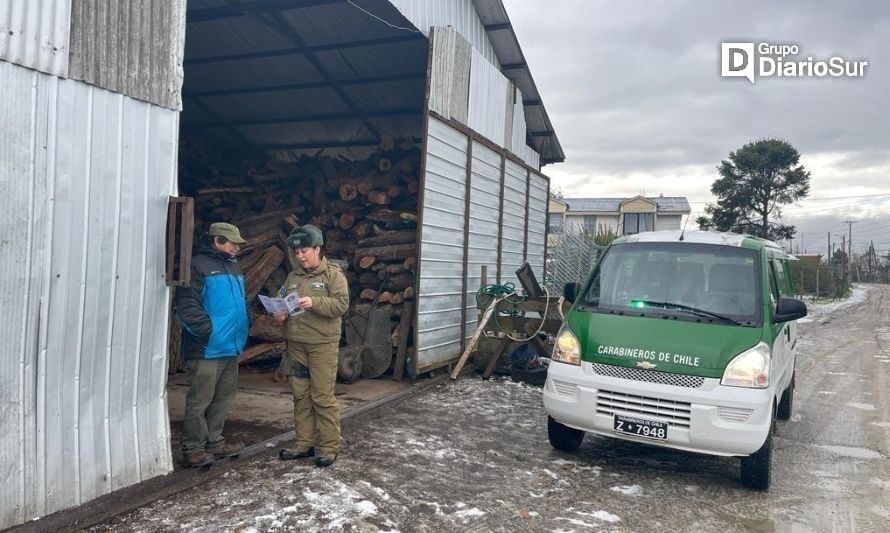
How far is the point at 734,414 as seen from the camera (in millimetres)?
4770

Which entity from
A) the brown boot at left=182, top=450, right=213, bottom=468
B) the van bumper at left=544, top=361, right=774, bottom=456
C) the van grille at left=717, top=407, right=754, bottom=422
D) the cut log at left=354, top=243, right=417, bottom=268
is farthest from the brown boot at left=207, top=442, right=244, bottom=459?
the cut log at left=354, top=243, right=417, bottom=268

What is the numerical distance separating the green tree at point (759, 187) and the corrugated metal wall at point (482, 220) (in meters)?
26.6

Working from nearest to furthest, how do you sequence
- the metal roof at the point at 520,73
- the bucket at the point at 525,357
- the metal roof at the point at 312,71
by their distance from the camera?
the bucket at the point at 525,357 → the metal roof at the point at 312,71 → the metal roof at the point at 520,73

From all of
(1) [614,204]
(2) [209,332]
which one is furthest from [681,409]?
(1) [614,204]

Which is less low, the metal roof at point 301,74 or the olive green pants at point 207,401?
the metal roof at point 301,74

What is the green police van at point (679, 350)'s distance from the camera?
4.83 meters

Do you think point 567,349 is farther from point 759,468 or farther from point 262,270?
point 262,270

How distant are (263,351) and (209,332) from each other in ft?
14.7

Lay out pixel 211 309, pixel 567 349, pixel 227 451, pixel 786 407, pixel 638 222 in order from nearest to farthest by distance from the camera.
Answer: pixel 211 309
pixel 227 451
pixel 567 349
pixel 786 407
pixel 638 222

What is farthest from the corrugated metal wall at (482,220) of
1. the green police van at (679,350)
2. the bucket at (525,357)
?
the green police van at (679,350)

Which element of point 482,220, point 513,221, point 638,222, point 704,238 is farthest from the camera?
point 638,222

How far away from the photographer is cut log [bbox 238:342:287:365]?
8.85 meters

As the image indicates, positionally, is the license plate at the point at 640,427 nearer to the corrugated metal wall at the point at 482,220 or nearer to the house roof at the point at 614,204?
the corrugated metal wall at the point at 482,220

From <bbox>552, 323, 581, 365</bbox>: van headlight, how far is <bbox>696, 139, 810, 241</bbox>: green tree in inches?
1249
